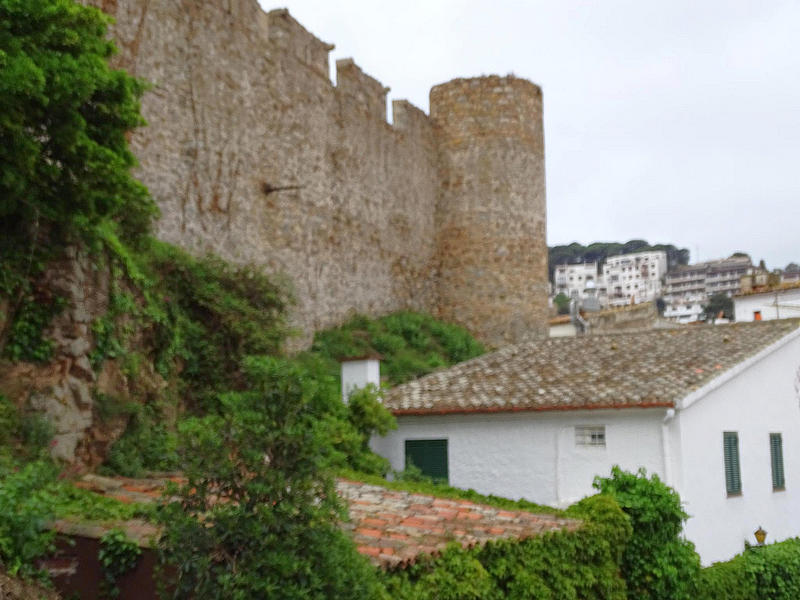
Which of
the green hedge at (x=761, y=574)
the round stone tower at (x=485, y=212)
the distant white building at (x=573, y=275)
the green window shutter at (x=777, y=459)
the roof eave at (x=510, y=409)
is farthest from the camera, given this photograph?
the distant white building at (x=573, y=275)

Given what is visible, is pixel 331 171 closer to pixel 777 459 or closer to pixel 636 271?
pixel 777 459

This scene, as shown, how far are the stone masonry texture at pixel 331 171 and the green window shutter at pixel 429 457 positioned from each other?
3829 millimetres

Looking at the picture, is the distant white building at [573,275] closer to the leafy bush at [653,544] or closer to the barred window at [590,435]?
the barred window at [590,435]

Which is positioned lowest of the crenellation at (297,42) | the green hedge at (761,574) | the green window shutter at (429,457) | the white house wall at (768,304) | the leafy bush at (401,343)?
the green hedge at (761,574)

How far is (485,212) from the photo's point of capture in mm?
26422

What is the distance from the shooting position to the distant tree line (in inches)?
5098

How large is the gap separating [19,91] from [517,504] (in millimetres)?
7521

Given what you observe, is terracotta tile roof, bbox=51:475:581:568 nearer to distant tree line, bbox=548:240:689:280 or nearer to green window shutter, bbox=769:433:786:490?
green window shutter, bbox=769:433:786:490

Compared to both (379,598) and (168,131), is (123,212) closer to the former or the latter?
(168,131)

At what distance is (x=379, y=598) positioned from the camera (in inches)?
238

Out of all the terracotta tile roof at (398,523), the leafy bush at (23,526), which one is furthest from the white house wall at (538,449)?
the leafy bush at (23,526)

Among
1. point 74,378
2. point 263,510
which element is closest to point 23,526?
point 263,510

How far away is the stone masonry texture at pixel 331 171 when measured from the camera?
15.6m

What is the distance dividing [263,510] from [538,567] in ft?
12.7
